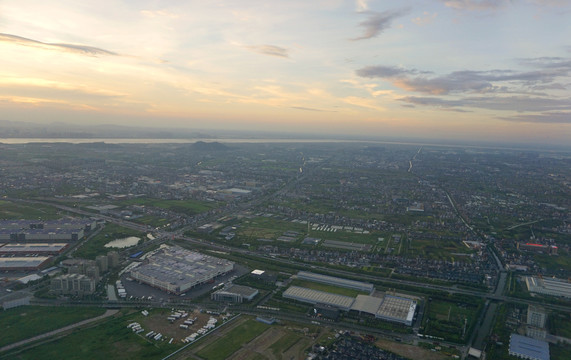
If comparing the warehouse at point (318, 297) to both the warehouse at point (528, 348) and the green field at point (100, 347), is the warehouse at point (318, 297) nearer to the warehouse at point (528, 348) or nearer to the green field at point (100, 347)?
the green field at point (100, 347)

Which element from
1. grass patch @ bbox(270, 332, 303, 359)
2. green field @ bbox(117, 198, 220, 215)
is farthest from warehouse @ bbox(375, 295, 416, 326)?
green field @ bbox(117, 198, 220, 215)

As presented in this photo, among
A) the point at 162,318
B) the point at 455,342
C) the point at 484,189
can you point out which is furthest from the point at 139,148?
the point at 455,342

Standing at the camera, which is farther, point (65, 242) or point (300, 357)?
point (65, 242)

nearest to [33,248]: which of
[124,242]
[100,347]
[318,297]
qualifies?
[124,242]

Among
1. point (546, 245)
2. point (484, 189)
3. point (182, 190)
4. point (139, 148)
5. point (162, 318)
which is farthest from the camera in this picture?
point (139, 148)

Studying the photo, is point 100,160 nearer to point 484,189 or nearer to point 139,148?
point 139,148

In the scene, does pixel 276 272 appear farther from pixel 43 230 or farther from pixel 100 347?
pixel 43 230
